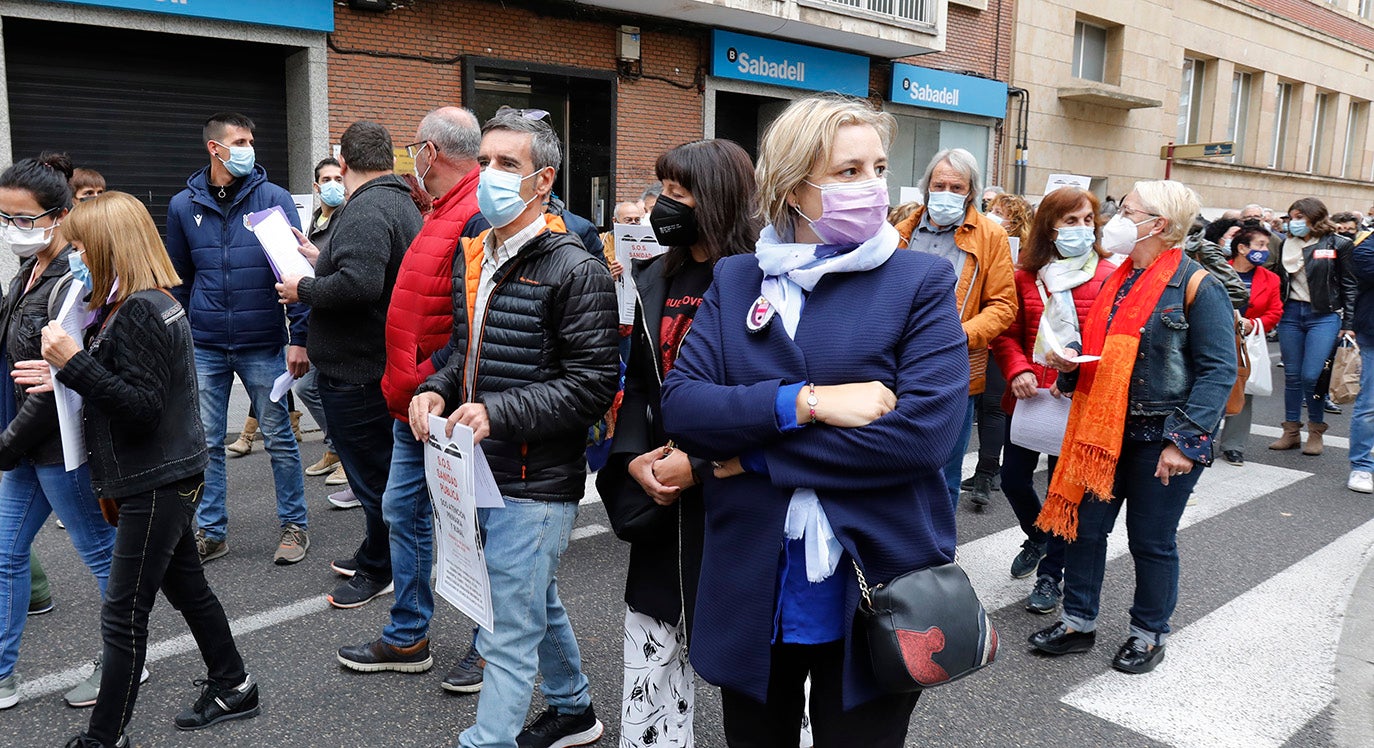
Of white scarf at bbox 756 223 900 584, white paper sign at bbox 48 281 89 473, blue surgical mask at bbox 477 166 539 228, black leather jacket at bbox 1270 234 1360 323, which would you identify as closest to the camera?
white scarf at bbox 756 223 900 584

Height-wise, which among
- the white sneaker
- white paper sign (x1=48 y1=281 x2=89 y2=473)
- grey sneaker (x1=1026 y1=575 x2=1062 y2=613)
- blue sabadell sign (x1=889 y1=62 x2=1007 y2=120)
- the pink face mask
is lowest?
the white sneaker

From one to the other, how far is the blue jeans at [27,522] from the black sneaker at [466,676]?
1269 mm

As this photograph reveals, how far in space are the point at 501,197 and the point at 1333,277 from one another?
7783 millimetres

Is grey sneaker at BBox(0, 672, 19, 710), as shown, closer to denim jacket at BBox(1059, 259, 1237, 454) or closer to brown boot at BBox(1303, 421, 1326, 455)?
denim jacket at BBox(1059, 259, 1237, 454)

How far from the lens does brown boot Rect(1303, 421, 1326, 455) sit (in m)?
8.33

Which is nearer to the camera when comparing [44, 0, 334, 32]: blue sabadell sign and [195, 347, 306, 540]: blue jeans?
[195, 347, 306, 540]: blue jeans

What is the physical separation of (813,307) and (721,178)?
2.81ft

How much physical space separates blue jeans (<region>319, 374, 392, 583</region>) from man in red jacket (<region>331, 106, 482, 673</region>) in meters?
0.47

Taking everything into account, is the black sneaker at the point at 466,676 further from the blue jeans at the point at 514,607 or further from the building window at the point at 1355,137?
the building window at the point at 1355,137

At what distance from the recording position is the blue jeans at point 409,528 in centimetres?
364

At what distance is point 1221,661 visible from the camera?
4125 millimetres

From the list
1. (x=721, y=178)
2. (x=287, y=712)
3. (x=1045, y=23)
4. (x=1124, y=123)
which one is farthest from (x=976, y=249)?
(x=1124, y=123)

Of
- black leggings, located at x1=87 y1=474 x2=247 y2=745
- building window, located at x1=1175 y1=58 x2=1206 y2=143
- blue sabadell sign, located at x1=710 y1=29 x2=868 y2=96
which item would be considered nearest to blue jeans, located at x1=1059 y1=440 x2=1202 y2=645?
black leggings, located at x1=87 y1=474 x2=247 y2=745

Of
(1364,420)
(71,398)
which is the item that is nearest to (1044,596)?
(71,398)
